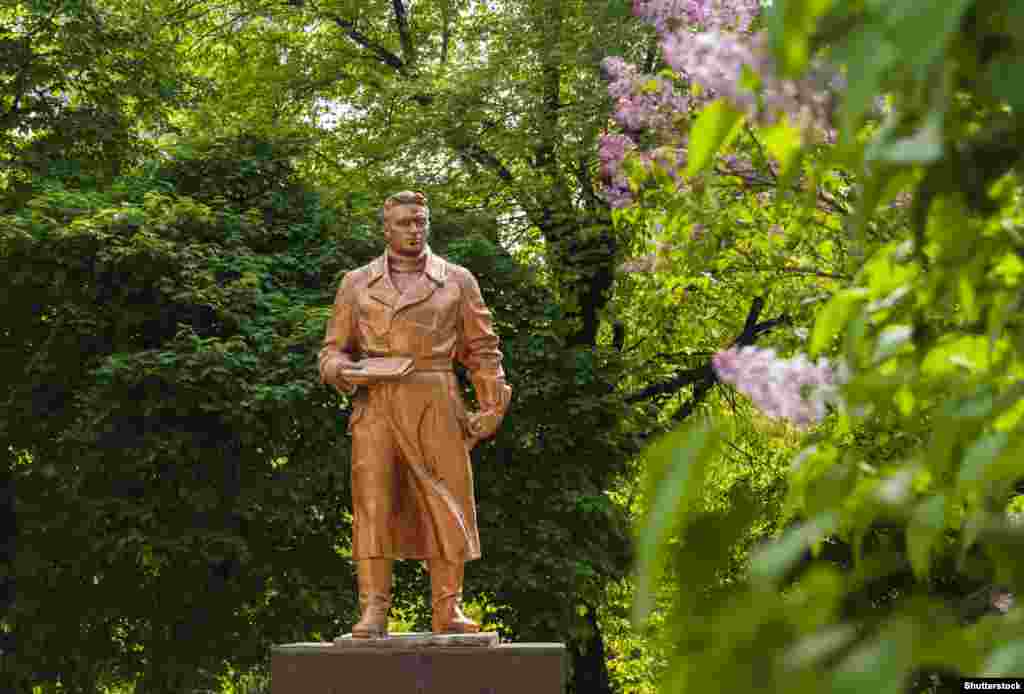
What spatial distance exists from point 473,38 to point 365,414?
12062mm

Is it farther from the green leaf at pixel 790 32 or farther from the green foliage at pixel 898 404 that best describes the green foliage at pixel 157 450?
the green leaf at pixel 790 32

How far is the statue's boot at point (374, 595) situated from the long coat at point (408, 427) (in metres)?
0.06

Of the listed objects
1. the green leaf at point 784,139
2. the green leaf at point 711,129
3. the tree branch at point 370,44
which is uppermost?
the tree branch at point 370,44

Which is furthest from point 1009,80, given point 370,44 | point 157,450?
point 370,44

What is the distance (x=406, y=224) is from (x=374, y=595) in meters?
2.09

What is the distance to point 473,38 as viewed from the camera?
20.4 m

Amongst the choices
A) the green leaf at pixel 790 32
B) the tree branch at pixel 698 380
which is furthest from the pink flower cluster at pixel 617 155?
the green leaf at pixel 790 32

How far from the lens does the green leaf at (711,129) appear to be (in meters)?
1.49

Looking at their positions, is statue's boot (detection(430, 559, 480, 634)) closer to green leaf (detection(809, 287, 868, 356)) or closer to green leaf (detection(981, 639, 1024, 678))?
green leaf (detection(809, 287, 868, 356))

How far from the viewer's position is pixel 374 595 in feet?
29.4

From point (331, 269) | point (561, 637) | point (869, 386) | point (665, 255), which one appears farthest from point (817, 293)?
point (869, 386)

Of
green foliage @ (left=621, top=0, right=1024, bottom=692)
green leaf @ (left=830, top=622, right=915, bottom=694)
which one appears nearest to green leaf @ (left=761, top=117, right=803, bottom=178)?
green foliage @ (left=621, top=0, right=1024, bottom=692)

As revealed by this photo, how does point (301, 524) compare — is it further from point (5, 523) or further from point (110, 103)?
point (110, 103)

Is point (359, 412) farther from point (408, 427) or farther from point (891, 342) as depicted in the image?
point (891, 342)
